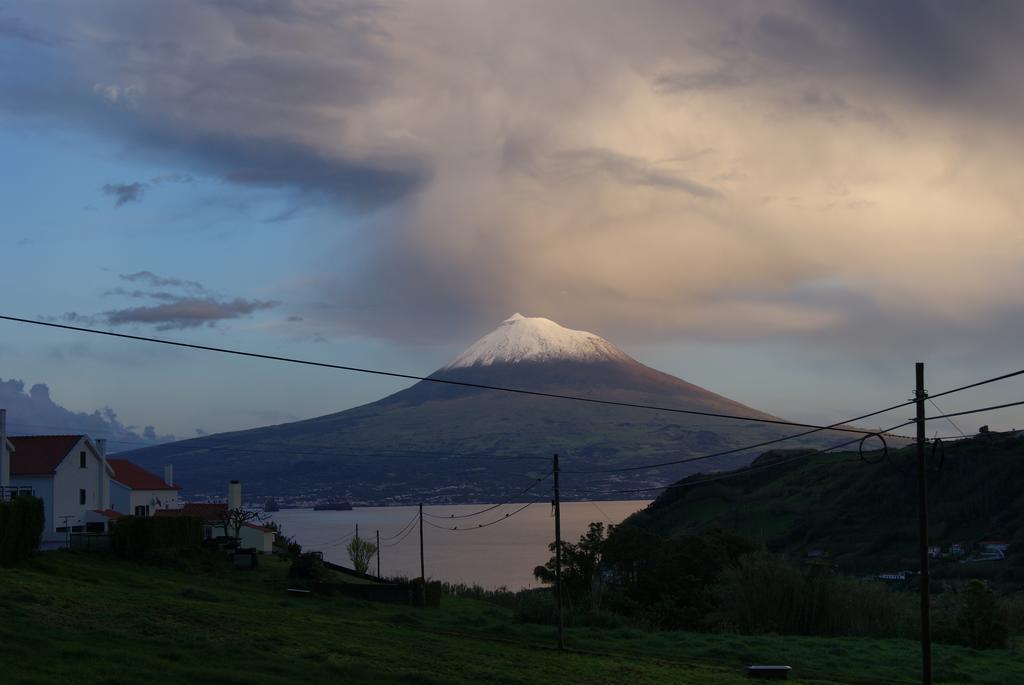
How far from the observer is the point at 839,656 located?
37312 mm

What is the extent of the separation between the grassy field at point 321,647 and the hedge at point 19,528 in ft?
2.39

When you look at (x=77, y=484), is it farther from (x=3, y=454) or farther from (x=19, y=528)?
(x=19, y=528)

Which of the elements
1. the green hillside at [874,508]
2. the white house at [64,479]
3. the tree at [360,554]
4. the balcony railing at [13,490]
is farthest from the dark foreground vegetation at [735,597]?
the green hillside at [874,508]

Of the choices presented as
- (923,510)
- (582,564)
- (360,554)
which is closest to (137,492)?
(360,554)

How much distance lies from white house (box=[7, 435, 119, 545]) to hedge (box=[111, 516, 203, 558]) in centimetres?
908

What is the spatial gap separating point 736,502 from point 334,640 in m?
122

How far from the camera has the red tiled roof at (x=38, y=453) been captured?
6631 centimetres

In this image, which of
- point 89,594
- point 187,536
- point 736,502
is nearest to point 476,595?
point 187,536

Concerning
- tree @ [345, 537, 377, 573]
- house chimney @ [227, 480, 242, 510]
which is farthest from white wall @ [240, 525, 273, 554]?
Result: tree @ [345, 537, 377, 573]

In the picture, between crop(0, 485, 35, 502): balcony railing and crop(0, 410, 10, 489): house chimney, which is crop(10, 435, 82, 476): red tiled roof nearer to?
crop(0, 485, 35, 502): balcony railing

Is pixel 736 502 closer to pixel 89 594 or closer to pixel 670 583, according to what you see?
pixel 670 583

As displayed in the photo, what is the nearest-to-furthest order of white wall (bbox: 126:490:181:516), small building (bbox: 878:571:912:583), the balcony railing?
the balcony railing, white wall (bbox: 126:490:181:516), small building (bbox: 878:571:912:583)

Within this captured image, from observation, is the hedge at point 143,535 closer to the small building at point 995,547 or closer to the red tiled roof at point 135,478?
the red tiled roof at point 135,478

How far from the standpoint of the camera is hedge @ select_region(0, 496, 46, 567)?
130ft
